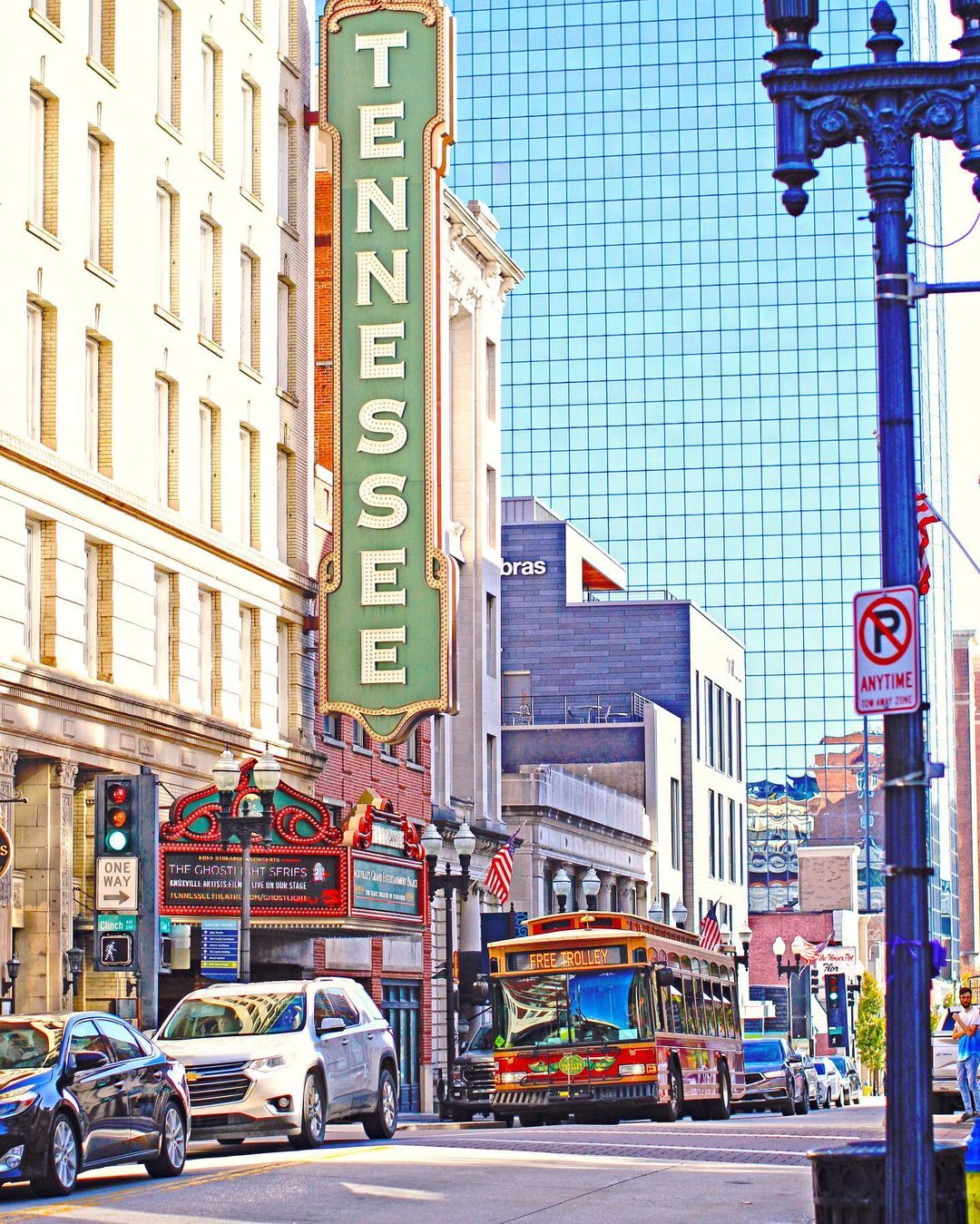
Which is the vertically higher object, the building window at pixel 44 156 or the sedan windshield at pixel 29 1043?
the building window at pixel 44 156

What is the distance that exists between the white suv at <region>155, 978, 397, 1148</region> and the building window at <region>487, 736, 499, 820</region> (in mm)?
36321

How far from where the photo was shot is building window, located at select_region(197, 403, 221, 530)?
42844mm

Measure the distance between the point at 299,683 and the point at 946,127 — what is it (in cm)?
3433

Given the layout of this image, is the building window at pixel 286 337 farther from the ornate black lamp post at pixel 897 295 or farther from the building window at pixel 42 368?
the ornate black lamp post at pixel 897 295

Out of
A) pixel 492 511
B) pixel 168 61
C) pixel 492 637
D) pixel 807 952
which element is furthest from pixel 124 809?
pixel 807 952

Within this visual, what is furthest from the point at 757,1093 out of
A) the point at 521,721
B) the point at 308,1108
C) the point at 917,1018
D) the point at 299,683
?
the point at 521,721

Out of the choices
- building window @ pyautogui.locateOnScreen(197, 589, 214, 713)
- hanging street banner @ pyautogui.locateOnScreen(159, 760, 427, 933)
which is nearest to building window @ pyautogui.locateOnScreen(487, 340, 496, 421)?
building window @ pyautogui.locateOnScreen(197, 589, 214, 713)

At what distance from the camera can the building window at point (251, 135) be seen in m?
45.9

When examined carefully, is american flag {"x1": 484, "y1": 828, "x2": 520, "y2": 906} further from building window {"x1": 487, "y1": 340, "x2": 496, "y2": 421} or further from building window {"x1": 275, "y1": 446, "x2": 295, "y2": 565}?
building window {"x1": 487, "y1": 340, "x2": 496, "y2": 421}

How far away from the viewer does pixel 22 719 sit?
34.2m

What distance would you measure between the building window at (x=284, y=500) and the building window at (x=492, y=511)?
61.0 feet

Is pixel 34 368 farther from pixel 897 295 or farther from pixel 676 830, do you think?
pixel 676 830

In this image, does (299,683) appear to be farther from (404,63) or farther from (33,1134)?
(33,1134)

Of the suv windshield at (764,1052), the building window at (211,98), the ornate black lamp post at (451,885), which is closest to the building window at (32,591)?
the building window at (211,98)
